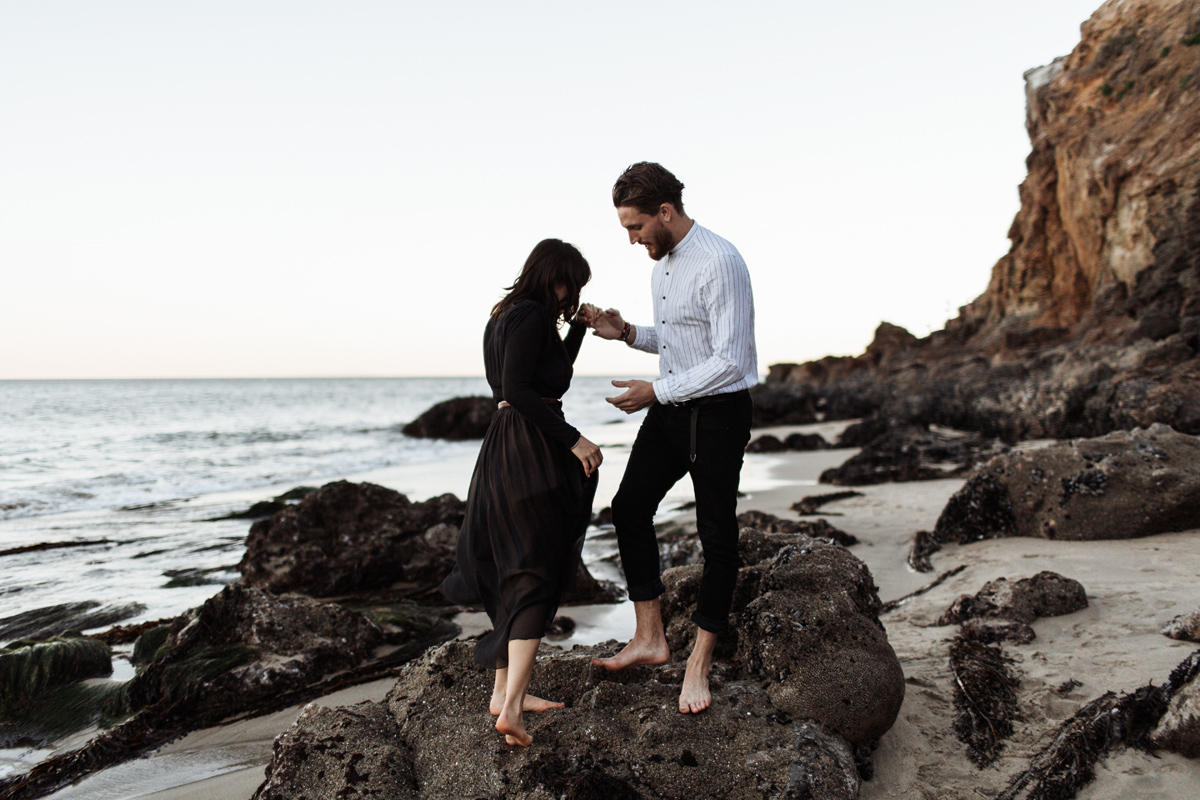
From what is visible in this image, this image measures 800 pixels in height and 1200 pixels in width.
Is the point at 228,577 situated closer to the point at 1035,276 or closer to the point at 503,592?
the point at 503,592

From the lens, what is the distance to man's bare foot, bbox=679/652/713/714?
104 inches

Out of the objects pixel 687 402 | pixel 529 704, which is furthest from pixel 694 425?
pixel 529 704

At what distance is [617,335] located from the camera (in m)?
3.14

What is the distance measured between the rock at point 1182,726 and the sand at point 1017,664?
0.04 meters

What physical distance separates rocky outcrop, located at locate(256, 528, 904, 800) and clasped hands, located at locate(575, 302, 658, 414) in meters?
1.08

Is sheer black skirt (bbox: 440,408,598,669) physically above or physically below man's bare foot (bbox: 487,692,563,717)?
above

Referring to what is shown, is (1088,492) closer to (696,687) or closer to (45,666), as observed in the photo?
(696,687)

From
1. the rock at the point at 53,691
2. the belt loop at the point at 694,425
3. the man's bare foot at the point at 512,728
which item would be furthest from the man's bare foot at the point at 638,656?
the rock at the point at 53,691

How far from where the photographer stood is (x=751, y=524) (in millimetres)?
6617

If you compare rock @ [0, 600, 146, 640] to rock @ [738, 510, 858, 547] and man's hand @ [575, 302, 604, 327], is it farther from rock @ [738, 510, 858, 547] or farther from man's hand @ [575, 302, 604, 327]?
rock @ [738, 510, 858, 547]

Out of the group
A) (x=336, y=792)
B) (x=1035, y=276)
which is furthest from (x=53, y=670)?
(x=1035, y=276)

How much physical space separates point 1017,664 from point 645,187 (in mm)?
2811

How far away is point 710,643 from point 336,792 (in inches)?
58.3

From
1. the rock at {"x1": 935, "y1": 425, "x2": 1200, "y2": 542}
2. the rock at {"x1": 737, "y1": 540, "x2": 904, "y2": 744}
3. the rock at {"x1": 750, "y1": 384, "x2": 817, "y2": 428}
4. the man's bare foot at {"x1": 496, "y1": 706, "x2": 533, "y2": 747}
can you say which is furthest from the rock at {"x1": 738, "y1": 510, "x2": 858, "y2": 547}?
the rock at {"x1": 750, "y1": 384, "x2": 817, "y2": 428}
